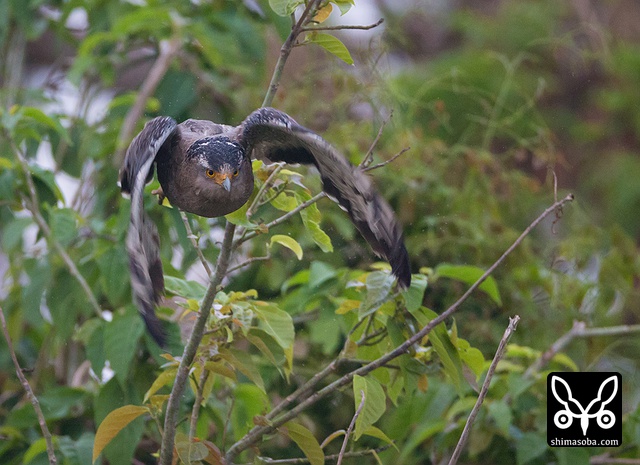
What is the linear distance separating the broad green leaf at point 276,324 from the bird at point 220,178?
0.73 feet

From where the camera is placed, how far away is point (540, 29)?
4980 millimetres

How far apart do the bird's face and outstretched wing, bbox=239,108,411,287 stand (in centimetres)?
7

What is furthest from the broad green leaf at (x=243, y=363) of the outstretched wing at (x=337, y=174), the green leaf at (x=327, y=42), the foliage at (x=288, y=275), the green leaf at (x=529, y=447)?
the green leaf at (x=529, y=447)

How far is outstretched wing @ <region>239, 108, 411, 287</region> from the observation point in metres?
1.68

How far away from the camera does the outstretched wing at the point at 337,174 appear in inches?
66.1

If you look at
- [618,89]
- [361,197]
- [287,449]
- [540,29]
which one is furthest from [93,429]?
[618,89]

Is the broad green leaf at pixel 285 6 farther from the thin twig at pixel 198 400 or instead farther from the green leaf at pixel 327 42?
the thin twig at pixel 198 400

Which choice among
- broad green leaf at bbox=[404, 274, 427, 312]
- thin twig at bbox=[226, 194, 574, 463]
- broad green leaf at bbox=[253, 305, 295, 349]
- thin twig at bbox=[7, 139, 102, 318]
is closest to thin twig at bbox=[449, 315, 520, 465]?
thin twig at bbox=[226, 194, 574, 463]

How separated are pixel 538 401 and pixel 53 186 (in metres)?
1.55

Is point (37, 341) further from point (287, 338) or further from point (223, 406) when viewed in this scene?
point (287, 338)

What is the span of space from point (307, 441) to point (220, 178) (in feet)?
1.90

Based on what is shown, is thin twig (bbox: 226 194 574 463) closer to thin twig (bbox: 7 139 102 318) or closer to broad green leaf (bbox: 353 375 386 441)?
broad green leaf (bbox: 353 375 386 441)

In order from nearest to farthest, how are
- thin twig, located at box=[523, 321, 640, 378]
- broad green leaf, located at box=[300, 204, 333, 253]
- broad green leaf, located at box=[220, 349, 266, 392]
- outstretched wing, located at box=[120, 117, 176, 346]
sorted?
outstretched wing, located at box=[120, 117, 176, 346]
broad green leaf, located at box=[220, 349, 266, 392]
broad green leaf, located at box=[300, 204, 333, 253]
thin twig, located at box=[523, 321, 640, 378]

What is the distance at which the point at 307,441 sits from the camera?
177cm
